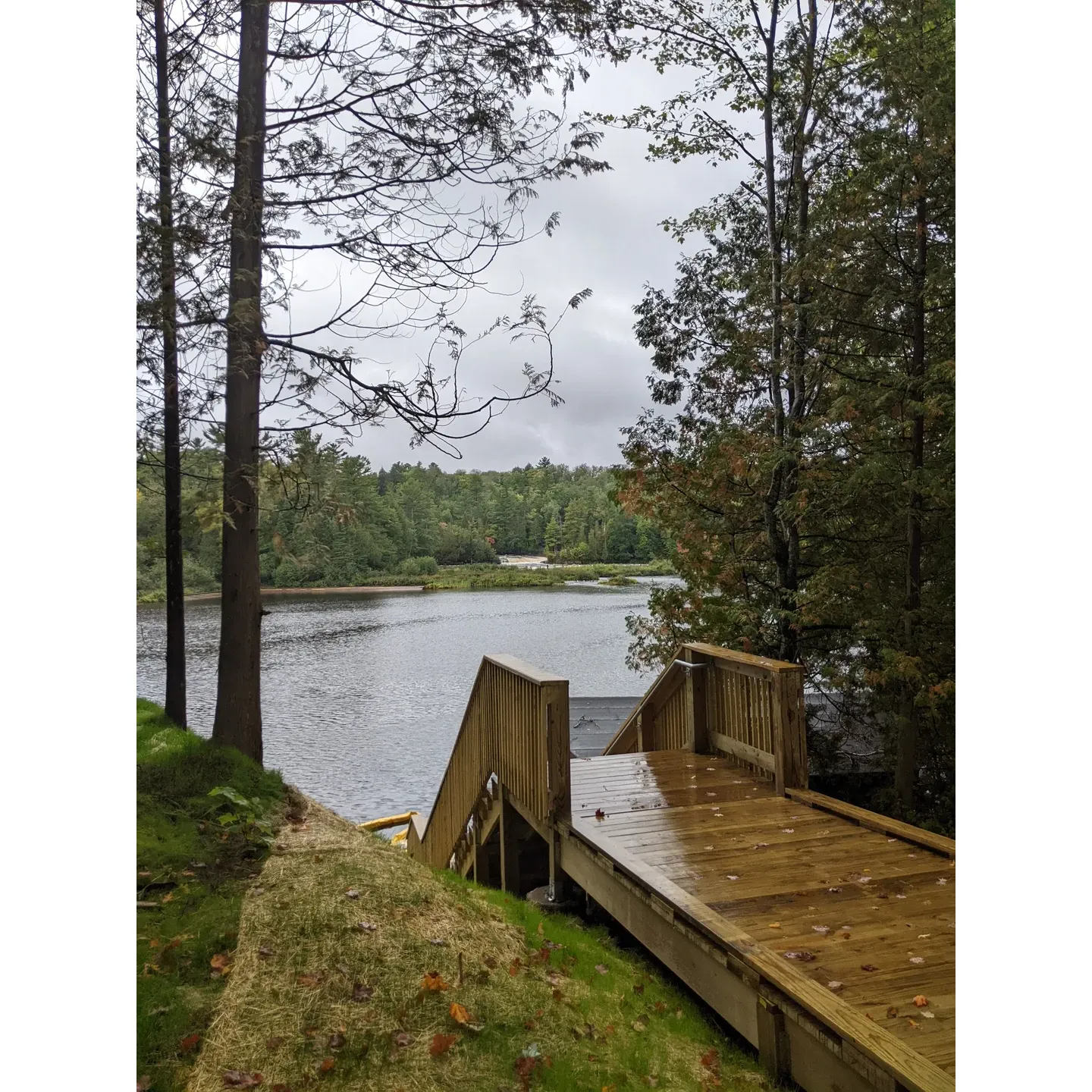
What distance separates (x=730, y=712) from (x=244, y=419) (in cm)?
295

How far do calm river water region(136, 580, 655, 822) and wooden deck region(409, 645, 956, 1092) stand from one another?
198 inches

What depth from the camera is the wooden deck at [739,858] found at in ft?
6.91

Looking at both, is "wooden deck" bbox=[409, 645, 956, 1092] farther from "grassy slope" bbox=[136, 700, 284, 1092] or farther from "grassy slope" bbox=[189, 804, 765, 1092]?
"grassy slope" bbox=[136, 700, 284, 1092]

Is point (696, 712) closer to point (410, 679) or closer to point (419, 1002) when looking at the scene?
point (419, 1002)

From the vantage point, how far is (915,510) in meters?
4.70

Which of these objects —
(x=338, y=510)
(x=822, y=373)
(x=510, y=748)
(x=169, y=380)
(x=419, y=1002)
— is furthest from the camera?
(x=822, y=373)

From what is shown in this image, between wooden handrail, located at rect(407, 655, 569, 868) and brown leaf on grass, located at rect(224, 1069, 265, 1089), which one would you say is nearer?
brown leaf on grass, located at rect(224, 1069, 265, 1089)

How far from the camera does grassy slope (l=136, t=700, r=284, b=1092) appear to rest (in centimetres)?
204

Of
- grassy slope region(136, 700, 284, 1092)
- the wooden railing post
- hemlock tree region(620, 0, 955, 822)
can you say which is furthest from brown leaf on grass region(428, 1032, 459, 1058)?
hemlock tree region(620, 0, 955, 822)

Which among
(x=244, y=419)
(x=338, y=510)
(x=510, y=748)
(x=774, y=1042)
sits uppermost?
(x=244, y=419)

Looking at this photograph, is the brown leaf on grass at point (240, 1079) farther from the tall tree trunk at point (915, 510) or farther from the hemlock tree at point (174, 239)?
the tall tree trunk at point (915, 510)

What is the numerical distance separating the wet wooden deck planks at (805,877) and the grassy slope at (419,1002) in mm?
375

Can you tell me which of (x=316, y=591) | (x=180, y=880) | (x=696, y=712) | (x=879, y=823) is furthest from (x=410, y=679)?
(x=180, y=880)

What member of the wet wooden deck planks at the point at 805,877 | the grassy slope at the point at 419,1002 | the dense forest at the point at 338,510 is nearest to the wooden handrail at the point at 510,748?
the wet wooden deck planks at the point at 805,877
